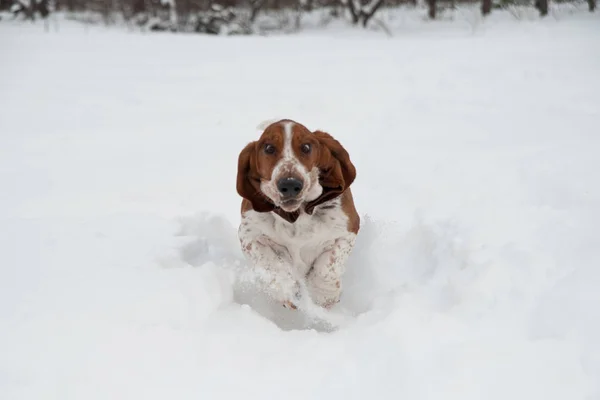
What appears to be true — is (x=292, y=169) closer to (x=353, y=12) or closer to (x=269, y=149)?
(x=269, y=149)

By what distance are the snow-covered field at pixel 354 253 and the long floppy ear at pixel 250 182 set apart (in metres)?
0.47

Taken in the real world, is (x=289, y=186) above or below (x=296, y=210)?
above

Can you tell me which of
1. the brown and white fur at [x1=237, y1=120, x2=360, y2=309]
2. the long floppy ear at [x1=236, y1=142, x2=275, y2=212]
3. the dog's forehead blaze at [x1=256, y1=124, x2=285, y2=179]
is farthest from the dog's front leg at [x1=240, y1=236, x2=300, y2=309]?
the dog's forehead blaze at [x1=256, y1=124, x2=285, y2=179]

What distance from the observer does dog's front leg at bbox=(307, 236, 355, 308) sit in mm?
3295

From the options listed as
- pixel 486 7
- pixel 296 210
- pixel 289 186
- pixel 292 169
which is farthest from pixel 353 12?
pixel 289 186

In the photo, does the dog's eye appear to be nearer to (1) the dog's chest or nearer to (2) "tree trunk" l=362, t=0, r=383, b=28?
(1) the dog's chest

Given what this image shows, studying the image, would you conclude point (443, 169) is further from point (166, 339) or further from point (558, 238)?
point (166, 339)

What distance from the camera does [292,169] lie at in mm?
2721

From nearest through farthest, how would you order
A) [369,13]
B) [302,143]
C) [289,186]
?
[289,186], [302,143], [369,13]

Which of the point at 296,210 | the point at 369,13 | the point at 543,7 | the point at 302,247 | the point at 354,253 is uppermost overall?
the point at 543,7

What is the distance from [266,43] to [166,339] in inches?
406

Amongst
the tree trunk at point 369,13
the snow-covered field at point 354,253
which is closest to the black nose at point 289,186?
the snow-covered field at point 354,253

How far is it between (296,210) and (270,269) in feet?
1.38

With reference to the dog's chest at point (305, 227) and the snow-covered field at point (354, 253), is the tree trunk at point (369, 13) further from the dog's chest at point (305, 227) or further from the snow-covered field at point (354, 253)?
the dog's chest at point (305, 227)
